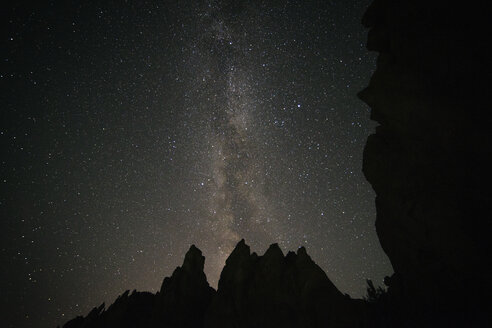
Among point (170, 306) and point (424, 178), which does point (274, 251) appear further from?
point (424, 178)

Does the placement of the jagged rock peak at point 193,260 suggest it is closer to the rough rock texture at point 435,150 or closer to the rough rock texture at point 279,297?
the rough rock texture at point 279,297

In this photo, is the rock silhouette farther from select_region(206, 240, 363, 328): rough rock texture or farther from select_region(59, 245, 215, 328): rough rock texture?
select_region(59, 245, 215, 328): rough rock texture

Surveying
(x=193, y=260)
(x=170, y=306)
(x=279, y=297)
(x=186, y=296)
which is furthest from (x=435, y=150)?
(x=170, y=306)

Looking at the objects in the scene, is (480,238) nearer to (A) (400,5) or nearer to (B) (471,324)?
(B) (471,324)

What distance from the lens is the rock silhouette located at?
9.95 m

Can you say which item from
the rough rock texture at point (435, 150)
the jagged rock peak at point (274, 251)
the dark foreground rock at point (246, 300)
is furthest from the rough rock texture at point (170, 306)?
the rough rock texture at point (435, 150)

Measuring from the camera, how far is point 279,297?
20.0 metres

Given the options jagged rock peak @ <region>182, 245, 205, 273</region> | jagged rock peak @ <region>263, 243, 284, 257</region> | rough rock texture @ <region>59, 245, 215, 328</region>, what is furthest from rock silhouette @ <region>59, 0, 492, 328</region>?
jagged rock peak @ <region>182, 245, 205, 273</region>

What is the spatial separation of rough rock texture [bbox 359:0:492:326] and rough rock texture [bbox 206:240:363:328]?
451cm

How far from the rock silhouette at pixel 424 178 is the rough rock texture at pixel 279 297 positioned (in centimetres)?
9

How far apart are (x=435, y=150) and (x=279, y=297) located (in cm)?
1668

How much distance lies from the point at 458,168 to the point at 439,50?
5694mm

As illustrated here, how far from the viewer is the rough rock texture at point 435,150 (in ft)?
32.2

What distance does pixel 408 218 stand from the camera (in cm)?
1401
